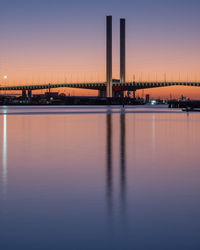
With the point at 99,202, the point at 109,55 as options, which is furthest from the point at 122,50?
the point at 99,202

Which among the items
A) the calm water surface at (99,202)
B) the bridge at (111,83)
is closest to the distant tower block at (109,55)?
the bridge at (111,83)

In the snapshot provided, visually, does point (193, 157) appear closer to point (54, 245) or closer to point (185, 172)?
point (185, 172)

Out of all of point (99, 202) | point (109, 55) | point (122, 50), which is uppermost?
point (122, 50)

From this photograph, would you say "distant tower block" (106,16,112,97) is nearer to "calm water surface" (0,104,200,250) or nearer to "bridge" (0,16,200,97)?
"bridge" (0,16,200,97)

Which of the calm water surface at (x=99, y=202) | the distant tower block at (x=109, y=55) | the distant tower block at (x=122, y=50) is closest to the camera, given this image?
the calm water surface at (x=99, y=202)

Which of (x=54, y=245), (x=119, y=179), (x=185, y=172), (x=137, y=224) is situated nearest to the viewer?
(x=54, y=245)

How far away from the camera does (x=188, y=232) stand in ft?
13.7

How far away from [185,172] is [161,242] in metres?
4.42

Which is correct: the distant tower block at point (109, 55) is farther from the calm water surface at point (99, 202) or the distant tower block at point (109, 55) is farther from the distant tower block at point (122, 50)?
the calm water surface at point (99, 202)

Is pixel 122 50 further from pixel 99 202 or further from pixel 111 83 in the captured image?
pixel 99 202

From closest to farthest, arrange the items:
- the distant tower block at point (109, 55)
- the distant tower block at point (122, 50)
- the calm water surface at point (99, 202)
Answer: the calm water surface at point (99, 202) < the distant tower block at point (109, 55) < the distant tower block at point (122, 50)

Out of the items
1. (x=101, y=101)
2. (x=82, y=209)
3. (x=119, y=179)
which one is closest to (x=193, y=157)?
(x=119, y=179)

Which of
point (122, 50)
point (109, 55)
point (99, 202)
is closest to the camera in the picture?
point (99, 202)

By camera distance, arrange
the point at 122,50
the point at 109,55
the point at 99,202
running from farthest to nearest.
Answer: the point at 122,50 < the point at 109,55 < the point at 99,202
